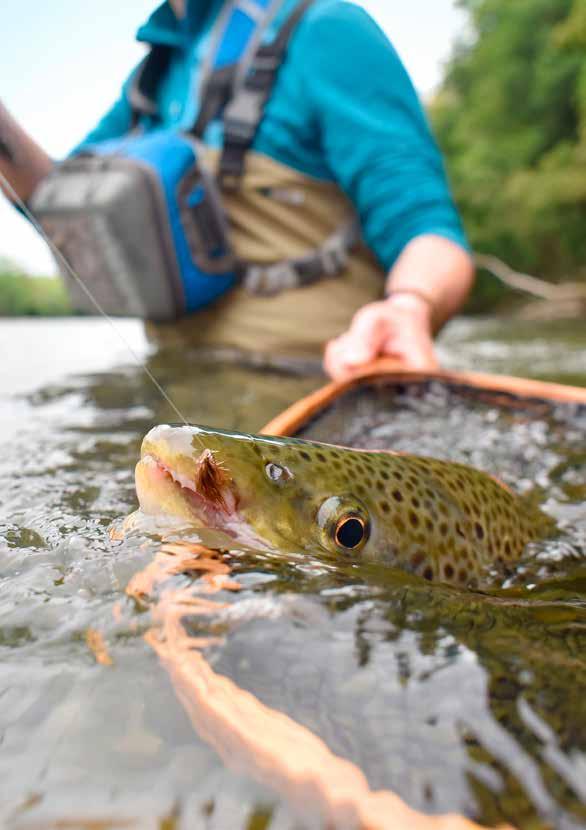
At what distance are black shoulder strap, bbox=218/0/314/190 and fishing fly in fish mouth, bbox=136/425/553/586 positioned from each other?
7.34 feet

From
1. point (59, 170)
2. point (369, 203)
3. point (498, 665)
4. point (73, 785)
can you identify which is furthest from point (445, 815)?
point (59, 170)

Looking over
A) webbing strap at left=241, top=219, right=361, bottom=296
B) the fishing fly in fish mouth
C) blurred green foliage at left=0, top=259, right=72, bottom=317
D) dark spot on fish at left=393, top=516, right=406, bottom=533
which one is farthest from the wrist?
blurred green foliage at left=0, top=259, right=72, bottom=317

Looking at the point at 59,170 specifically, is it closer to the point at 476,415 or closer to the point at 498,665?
the point at 476,415

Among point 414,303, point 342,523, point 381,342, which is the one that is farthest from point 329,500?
point 414,303

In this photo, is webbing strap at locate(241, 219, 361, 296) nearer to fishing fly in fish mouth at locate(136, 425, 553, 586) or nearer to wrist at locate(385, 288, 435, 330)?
wrist at locate(385, 288, 435, 330)

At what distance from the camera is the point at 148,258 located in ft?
10.1

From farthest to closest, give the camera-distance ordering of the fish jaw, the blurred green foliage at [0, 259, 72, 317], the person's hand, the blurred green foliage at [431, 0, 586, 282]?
the blurred green foliage at [431, 0, 586, 282] → the blurred green foliage at [0, 259, 72, 317] → the person's hand → the fish jaw

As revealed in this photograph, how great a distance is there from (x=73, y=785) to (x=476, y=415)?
1806 mm

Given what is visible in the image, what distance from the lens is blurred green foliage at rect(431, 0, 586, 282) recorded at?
66.0 feet

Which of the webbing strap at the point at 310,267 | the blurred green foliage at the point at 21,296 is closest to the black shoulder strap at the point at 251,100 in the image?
the webbing strap at the point at 310,267

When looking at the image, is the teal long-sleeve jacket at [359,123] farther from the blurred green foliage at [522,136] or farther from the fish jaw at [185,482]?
the blurred green foliage at [522,136]

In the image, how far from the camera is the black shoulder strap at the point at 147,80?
3.48 m

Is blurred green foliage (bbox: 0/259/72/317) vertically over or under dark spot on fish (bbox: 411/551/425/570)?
under

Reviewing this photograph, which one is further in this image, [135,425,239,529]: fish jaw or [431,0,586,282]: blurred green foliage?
[431,0,586,282]: blurred green foliage
